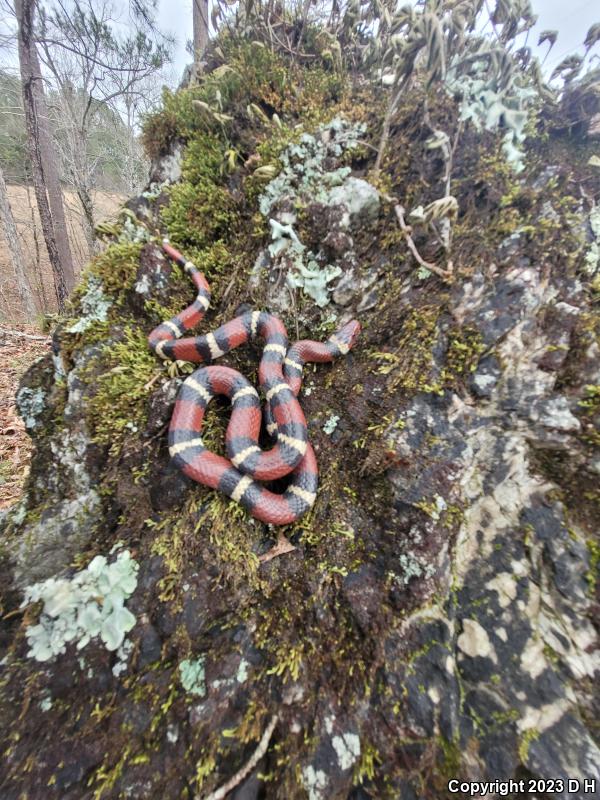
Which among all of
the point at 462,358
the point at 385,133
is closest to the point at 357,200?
the point at 385,133

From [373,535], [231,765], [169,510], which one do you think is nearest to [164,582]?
[169,510]

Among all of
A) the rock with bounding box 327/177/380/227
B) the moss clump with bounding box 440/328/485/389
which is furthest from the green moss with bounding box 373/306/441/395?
the rock with bounding box 327/177/380/227

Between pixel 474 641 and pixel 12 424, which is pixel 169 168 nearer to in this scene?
pixel 474 641

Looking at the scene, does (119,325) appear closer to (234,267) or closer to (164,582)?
(234,267)

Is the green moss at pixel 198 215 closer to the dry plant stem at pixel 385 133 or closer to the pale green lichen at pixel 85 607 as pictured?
the dry plant stem at pixel 385 133

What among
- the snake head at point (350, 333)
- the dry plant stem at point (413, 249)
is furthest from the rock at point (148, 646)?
the dry plant stem at point (413, 249)

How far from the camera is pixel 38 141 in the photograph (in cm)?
529

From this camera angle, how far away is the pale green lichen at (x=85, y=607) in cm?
208

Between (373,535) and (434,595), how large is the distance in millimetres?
479

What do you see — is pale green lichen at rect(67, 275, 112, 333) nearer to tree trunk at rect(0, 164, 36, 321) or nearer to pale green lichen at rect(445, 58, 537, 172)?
pale green lichen at rect(445, 58, 537, 172)

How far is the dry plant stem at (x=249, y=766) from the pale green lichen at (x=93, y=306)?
3.02 metres

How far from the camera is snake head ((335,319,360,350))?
2684 millimetres

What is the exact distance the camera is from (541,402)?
224cm

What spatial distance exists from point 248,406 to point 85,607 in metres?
1.67
